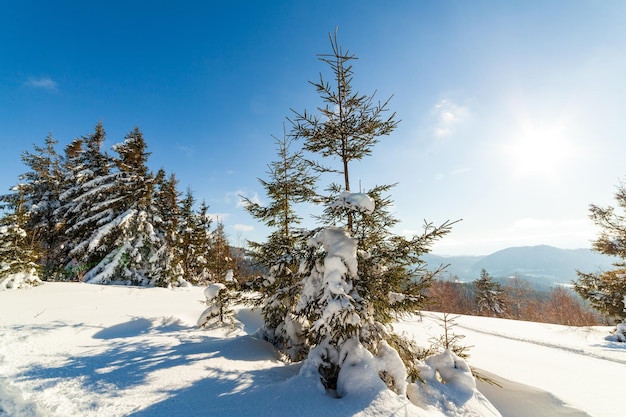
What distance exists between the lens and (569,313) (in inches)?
1799

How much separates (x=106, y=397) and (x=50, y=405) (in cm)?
71

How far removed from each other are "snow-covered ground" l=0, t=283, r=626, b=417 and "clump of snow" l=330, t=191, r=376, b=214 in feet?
10.2

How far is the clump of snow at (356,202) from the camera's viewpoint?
5.55 meters

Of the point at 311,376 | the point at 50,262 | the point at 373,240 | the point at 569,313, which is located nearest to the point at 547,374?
the point at 373,240

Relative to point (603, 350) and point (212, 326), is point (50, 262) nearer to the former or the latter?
point (212, 326)

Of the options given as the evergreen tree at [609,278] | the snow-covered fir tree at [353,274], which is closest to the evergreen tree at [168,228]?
the snow-covered fir tree at [353,274]

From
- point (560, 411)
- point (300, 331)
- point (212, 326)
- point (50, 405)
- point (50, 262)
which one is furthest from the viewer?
point (50, 262)

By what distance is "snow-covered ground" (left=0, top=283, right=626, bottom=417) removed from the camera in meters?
4.16

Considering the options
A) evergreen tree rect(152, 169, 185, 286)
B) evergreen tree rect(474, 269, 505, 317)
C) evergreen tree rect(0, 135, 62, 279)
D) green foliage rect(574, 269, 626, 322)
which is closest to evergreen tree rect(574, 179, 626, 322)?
green foliage rect(574, 269, 626, 322)

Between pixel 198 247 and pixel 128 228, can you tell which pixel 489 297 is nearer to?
pixel 198 247

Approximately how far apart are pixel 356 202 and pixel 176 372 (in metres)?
5.27

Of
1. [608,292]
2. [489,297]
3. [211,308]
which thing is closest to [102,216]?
[211,308]

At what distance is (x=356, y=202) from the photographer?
5.59m

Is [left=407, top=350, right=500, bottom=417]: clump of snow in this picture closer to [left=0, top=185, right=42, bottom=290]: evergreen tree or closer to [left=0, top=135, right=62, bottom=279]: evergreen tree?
[left=0, top=185, right=42, bottom=290]: evergreen tree
